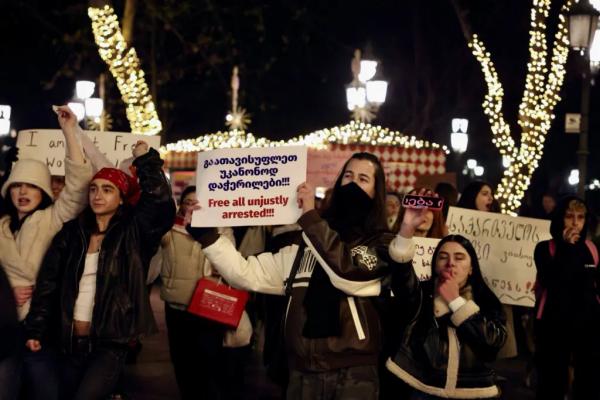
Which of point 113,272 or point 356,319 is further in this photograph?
point 113,272

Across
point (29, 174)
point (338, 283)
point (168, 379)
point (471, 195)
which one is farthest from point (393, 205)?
point (338, 283)

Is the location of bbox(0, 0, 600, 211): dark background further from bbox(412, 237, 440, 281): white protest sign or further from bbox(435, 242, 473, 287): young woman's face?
bbox(435, 242, 473, 287): young woman's face

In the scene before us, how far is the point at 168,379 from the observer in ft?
40.3

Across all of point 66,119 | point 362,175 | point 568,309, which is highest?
point 66,119

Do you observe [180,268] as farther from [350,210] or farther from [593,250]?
[350,210]

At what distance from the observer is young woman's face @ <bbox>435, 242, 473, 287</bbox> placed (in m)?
6.91

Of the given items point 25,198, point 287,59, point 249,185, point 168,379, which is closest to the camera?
point 249,185

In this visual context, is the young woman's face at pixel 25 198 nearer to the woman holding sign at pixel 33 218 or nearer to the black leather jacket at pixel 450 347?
the woman holding sign at pixel 33 218

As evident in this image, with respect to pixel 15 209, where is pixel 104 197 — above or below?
above

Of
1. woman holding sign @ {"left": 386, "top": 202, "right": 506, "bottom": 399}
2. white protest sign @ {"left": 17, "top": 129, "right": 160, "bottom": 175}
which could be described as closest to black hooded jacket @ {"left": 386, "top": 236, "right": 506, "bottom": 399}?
woman holding sign @ {"left": 386, "top": 202, "right": 506, "bottom": 399}

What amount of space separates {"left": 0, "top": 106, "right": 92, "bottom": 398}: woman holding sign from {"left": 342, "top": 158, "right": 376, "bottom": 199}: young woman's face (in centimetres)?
201

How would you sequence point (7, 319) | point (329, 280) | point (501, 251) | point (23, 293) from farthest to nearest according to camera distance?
point (501, 251) < point (23, 293) < point (329, 280) < point (7, 319)

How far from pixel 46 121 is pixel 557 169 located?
80.1ft

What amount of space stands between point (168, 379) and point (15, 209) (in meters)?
4.66
